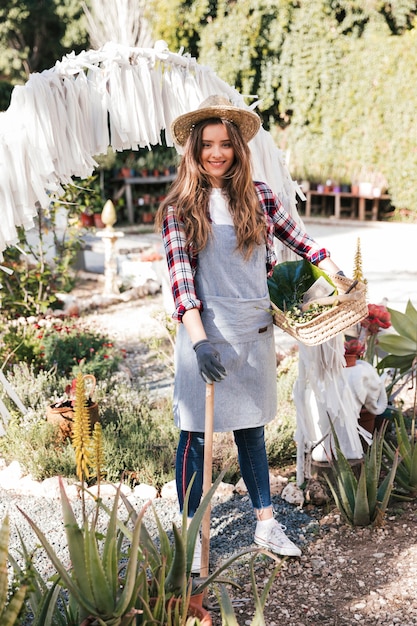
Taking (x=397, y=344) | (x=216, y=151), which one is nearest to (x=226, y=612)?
(x=216, y=151)

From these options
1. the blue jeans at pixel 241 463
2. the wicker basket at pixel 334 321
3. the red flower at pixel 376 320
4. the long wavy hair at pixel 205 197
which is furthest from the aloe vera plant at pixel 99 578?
the red flower at pixel 376 320

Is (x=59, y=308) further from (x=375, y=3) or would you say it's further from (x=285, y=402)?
(x=375, y=3)

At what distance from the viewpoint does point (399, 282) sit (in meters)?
8.37

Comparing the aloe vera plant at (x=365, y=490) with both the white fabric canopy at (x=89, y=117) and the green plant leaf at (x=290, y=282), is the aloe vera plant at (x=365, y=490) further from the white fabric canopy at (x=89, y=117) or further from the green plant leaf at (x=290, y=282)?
the white fabric canopy at (x=89, y=117)

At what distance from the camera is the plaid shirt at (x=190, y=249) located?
7.93 feet

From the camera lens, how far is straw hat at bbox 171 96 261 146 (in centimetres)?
256

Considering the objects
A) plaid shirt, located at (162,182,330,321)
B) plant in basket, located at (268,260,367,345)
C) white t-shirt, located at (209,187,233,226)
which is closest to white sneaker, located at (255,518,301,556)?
plant in basket, located at (268,260,367,345)

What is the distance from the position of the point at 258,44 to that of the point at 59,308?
10646mm

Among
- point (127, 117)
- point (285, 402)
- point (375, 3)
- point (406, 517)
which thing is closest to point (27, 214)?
point (127, 117)

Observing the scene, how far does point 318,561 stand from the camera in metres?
2.75

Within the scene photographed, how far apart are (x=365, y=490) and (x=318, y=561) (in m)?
0.34

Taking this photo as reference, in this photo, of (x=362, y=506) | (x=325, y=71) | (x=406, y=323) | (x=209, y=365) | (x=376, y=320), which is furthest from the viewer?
(x=325, y=71)

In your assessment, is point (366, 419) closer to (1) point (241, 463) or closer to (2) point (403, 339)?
(2) point (403, 339)

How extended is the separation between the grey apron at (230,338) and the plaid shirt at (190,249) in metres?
0.07
